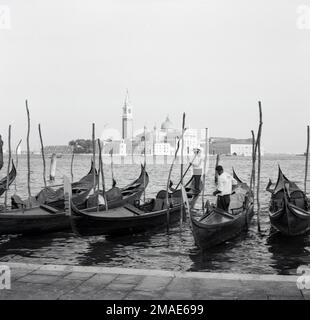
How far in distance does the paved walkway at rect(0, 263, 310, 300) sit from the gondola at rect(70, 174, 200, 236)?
9.98 feet

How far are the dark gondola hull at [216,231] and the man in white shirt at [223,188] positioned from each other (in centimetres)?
40

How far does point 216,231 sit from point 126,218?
196 cm

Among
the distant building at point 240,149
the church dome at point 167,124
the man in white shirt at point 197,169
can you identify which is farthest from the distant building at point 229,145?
the man in white shirt at point 197,169

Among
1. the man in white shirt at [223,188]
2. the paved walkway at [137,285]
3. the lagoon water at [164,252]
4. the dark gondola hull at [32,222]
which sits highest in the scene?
the man in white shirt at [223,188]

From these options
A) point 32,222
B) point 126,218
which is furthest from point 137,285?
point 32,222

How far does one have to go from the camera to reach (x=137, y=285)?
4.14 meters

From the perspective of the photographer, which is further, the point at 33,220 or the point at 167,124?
the point at 167,124

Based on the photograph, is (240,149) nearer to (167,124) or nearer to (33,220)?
(167,124)

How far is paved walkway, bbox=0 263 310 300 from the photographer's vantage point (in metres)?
3.86

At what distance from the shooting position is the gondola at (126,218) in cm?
775

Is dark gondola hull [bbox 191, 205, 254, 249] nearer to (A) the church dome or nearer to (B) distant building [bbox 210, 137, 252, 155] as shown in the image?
(A) the church dome

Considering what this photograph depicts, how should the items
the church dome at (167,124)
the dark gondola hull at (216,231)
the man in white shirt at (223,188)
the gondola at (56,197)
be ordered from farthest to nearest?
1. the church dome at (167,124)
2. the gondola at (56,197)
3. the man in white shirt at (223,188)
4. the dark gondola hull at (216,231)

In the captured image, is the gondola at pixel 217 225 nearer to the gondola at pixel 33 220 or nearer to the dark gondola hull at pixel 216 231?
the dark gondola hull at pixel 216 231
